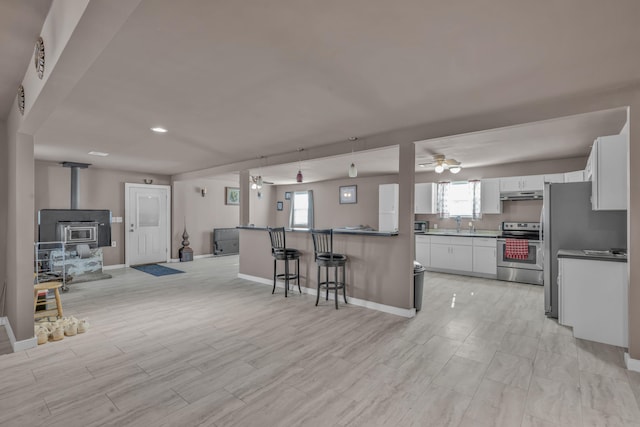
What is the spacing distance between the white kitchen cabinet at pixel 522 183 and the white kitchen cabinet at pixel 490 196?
4.4 inches

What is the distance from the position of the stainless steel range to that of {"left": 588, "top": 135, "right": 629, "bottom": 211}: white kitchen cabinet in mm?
2679

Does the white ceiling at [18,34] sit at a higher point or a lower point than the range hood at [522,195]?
higher

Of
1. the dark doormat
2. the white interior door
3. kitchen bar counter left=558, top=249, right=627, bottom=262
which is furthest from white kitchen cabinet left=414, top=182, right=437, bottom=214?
the white interior door

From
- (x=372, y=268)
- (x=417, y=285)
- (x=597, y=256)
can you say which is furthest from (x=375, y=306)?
(x=597, y=256)

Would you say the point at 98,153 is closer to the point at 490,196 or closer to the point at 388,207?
the point at 388,207

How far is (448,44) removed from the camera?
1.89 meters

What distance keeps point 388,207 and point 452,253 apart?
1734 mm

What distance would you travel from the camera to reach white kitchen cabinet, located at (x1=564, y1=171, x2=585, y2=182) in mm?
4990

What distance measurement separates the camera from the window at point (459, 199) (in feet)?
21.3

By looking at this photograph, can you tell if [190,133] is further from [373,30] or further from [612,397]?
[612,397]

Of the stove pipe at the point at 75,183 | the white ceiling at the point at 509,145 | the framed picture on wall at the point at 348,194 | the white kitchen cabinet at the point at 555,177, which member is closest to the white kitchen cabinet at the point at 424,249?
the white ceiling at the point at 509,145

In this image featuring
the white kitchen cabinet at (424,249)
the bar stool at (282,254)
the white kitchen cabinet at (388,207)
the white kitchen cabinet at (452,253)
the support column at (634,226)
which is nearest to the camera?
the support column at (634,226)

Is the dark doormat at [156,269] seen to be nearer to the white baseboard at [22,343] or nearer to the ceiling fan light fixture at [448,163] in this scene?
the white baseboard at [22,343]

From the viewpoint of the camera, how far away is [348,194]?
335 inches
